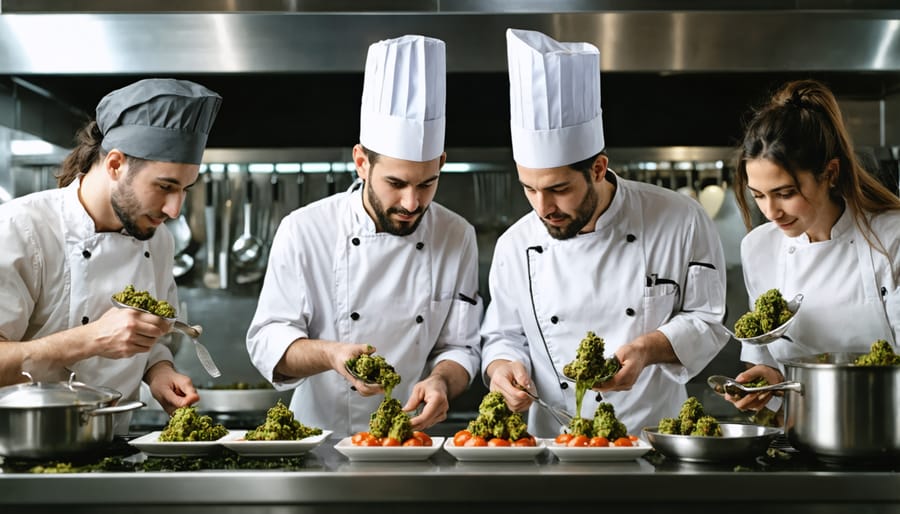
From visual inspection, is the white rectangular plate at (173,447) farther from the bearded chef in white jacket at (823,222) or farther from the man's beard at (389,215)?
the bearded chef in white jacket at (823,222)

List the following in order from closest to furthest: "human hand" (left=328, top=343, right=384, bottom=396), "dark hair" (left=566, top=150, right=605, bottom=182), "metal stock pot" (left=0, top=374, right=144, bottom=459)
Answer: "metal stock pot" (left=0, top=374, right=144, bottom=459), "human hand" (left=328, top=343, right=384, bottom=396), "dark hair" (left=566, top=150, right=605, bottom=182)

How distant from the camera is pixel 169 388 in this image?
2.76m

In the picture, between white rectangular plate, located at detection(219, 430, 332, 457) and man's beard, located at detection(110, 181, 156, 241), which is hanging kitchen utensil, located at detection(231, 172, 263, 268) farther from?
white rectangular plate, located at detection(219, 430, 332, 457)

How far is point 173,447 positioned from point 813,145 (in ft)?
6.43

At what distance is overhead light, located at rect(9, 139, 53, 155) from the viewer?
417cm

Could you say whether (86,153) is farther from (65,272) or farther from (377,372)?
(377,372)

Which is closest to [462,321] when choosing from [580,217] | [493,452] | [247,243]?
[580,217]

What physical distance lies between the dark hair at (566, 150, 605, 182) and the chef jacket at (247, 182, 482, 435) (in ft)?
1.86

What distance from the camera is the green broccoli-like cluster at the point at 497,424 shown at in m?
2.15

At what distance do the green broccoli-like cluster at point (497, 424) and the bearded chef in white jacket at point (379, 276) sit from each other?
0.62m

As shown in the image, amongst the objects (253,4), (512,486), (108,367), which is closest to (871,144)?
(253,4)

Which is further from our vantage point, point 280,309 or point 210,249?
point 210,249

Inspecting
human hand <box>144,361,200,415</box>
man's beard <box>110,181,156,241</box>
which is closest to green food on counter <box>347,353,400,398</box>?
human hand <box>144,361,200,415</box>

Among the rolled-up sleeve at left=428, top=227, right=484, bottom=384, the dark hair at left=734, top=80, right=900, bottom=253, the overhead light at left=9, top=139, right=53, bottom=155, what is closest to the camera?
the dark hair at left=734, top=80, right=900, bottom=253
